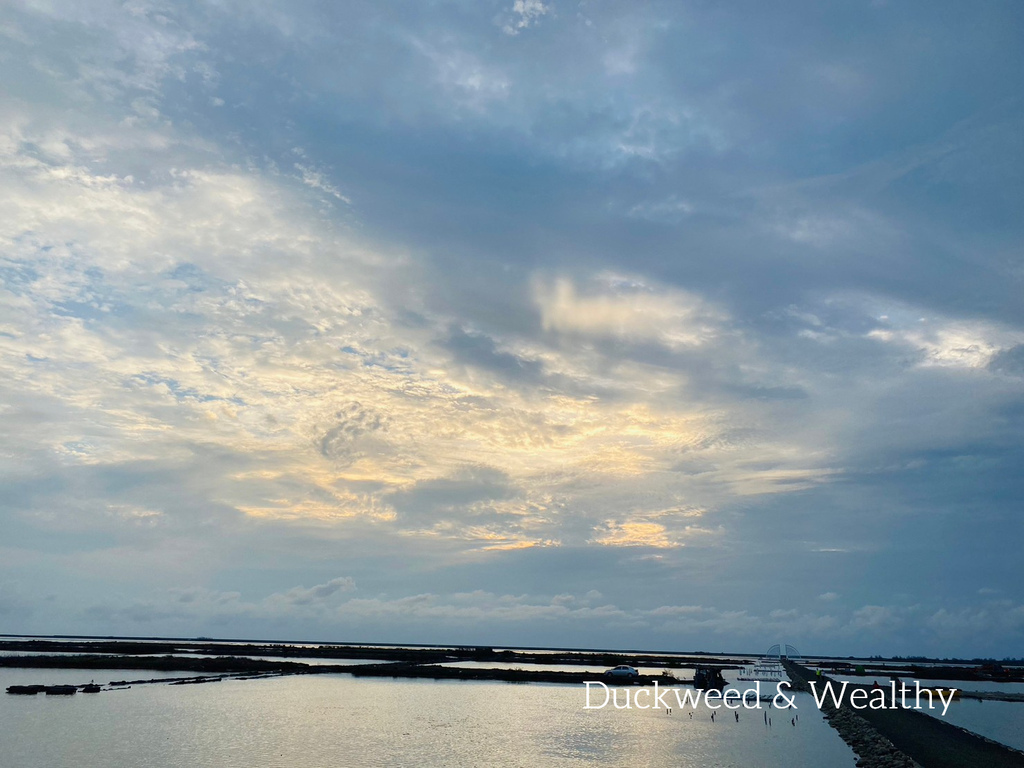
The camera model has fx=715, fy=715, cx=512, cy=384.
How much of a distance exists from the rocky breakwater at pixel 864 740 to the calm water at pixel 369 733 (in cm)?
135

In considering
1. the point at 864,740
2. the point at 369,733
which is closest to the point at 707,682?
the point at 864,740

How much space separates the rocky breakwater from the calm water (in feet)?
4.43

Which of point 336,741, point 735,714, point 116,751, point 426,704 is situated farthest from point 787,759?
point 116,751

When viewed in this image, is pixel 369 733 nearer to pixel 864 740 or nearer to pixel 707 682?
pixel 864 740

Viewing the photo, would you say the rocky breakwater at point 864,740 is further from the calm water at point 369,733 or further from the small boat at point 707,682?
the small boat at point 707,682

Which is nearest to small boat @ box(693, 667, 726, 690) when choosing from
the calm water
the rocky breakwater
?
the rocky breakwater

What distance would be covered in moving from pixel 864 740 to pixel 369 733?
37592 mm

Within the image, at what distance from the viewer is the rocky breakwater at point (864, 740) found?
4455 cm

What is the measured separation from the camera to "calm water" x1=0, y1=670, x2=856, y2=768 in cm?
4547

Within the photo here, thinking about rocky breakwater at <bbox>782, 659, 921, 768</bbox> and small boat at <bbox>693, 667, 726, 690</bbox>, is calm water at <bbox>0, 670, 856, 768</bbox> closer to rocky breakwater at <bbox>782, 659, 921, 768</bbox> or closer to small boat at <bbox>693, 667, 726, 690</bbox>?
rocky breakwater at <bbox>782, 659, 921, 768</bbox>

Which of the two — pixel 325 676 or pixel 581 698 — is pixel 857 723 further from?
pixel 325 676

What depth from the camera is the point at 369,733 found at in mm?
54781

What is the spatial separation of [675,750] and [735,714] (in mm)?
23840

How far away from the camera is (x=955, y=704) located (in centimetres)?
8425
